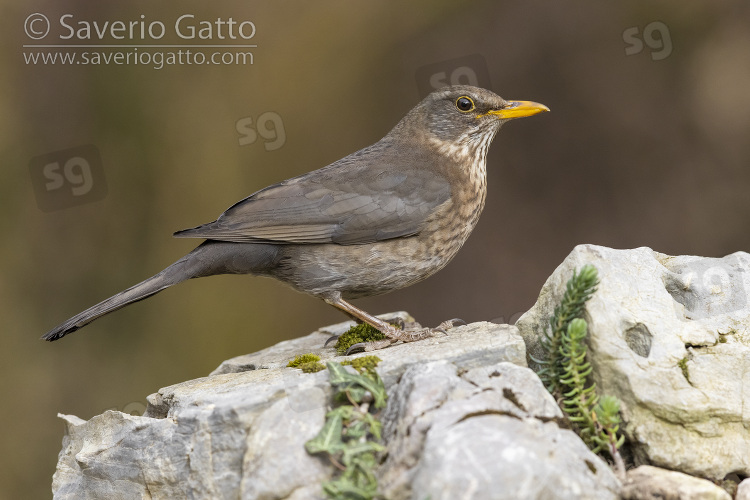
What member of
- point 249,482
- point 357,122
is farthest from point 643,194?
point 249,482

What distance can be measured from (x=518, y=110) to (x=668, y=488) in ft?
10.0

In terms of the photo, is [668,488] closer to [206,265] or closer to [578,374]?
[578,374]

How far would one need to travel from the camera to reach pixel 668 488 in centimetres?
336

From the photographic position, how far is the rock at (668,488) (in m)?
3.32

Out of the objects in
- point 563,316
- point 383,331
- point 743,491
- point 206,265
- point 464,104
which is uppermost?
point 464,104

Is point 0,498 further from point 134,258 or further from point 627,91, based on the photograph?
point 627,91

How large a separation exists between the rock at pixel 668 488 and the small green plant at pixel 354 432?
103 cm

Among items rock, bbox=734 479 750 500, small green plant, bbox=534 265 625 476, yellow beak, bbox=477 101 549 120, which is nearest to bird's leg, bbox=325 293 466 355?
small green plant, bbox=534 265 625 476

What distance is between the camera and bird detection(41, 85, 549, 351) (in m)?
5.28

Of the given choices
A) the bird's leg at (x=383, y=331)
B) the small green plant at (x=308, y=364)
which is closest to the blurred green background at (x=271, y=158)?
the bird's leg at (x=383, y=331)

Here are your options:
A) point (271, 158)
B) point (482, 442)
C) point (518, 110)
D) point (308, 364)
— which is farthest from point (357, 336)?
point (271, 158)

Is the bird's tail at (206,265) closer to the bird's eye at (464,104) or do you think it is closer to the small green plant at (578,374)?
the bird's eye at (464,104)

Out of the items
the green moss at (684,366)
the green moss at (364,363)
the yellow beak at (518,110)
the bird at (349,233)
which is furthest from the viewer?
the yellow beak at (518,110)

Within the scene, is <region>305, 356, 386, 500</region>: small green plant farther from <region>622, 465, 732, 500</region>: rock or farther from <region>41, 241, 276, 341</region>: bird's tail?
<region>41, 241, 276, 341</region>: bird's tail
